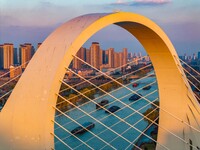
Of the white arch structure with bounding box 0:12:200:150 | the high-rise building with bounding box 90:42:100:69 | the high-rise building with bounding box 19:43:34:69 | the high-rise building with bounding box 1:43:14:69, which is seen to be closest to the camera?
the white arch structure with bounding box 0:12:200:150

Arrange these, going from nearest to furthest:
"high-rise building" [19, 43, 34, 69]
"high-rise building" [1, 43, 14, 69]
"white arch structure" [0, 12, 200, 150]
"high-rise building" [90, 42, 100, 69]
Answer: "white arch structure" [0, 12, 200, 150], "high-rise building" [19, 43, 34, 69], "high-rise building" [1, 43, 14, 69], "high-rise building" [90, 42, 100, 69]

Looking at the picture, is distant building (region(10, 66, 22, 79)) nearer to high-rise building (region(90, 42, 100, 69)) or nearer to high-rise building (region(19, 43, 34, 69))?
high-rise building (region(19, 43, 34, 69))

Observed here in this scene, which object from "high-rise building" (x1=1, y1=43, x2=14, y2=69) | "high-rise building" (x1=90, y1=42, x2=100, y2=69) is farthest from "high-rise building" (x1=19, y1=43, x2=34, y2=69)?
"high-rise building" (x1=90, y1=42, x2=100, y2=69)

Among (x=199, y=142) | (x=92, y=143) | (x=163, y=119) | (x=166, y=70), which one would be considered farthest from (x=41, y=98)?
(x=92, y=143)

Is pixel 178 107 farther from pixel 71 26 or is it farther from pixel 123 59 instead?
pixel 123 59

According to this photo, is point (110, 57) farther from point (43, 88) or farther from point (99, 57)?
point (43, 88)

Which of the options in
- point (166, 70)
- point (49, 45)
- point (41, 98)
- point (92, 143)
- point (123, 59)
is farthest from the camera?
point (123, 59)

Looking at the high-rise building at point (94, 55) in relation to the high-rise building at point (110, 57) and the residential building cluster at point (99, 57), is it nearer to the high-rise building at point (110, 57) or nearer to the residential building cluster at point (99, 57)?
the residential building cluster at point (99, 57)

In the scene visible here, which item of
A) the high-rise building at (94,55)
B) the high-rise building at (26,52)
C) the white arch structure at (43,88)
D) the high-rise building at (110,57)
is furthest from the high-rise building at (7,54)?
the white arch structure at (43,88)

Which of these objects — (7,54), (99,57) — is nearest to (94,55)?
(99,57)
